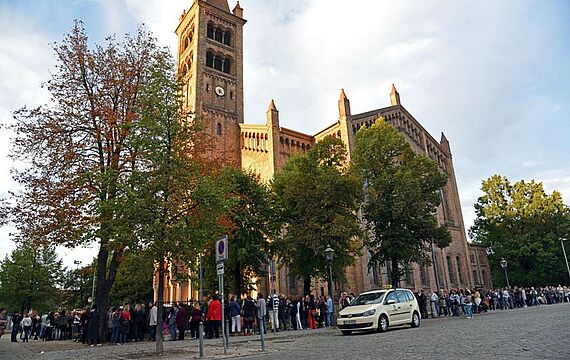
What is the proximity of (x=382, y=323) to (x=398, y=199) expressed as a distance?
35.1 feet

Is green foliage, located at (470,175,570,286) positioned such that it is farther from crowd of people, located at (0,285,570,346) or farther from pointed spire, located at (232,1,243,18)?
pointed spire, located at (232,1,243,18)

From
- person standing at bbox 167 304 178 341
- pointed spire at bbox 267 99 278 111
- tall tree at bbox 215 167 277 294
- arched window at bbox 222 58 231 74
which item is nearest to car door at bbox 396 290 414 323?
person standing at bbox 167 304 178 341

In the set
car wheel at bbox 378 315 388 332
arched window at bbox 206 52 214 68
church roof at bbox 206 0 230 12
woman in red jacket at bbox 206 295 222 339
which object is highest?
church roof at bbox 206 0 230 12

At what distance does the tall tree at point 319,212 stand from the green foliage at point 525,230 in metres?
29.9

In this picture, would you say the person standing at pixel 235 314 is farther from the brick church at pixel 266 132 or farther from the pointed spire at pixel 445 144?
the pointed spire at pixel 445 144

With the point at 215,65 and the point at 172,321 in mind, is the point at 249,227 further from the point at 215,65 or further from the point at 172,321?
the point at 215,65

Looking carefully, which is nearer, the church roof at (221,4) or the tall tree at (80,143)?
the tall tree at (80,143)

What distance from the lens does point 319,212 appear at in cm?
2377

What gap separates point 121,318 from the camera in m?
17.2

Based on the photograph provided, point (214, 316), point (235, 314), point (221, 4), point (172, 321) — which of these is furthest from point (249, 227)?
point (221, 4)

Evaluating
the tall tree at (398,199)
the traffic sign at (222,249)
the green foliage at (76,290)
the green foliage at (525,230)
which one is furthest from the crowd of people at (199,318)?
the green foliage at (76,290)

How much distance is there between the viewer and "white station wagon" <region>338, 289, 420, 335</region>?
14773mm

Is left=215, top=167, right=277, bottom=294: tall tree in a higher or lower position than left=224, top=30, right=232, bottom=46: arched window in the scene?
Answer: lower

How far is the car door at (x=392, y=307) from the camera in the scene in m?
15.5
